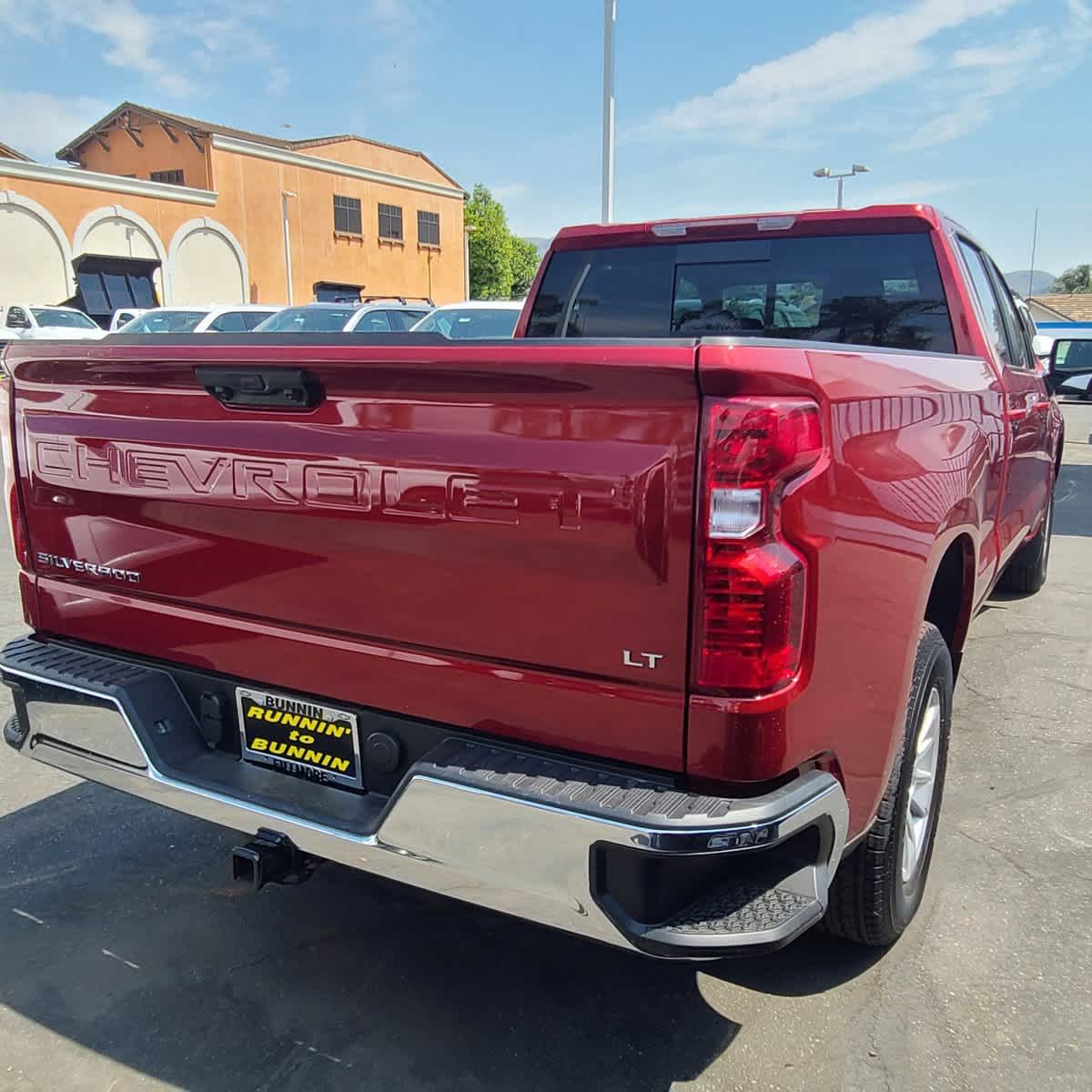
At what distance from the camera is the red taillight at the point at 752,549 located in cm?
175

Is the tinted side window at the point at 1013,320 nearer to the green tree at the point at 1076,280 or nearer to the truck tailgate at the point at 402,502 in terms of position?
the truck tailgate at the point at 402,502

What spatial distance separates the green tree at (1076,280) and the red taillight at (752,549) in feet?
311

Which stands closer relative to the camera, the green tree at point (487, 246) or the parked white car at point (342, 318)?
the parked white car at point (342, 318)

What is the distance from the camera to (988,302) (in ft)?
13.3

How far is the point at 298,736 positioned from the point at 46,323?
2429cm

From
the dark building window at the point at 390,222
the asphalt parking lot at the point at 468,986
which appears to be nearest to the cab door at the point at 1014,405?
the asphalt parking lot at the point at 468,986

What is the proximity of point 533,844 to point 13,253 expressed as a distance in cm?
3543

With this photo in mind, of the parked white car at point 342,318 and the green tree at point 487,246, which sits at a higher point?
the green tree at point 487,246

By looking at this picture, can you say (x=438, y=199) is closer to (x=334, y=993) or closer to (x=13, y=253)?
(x=13, y=253)

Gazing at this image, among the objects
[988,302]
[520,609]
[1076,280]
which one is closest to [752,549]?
[520,609]

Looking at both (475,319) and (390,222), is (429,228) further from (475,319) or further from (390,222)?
(475,319)

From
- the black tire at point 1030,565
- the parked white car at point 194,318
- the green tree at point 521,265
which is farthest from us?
the green tree at point 521,265

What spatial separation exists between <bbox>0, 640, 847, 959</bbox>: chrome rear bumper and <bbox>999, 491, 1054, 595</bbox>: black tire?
4.73 metres

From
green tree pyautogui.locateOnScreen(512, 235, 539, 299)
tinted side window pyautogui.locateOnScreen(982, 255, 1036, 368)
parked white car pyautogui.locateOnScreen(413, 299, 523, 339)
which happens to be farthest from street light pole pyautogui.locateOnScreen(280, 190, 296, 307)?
tinted side window pyautogui.locateOnScreen(982, 255, 1036, 368)
